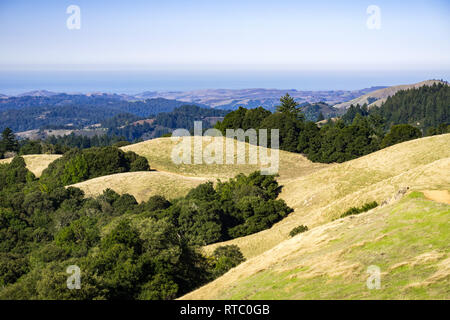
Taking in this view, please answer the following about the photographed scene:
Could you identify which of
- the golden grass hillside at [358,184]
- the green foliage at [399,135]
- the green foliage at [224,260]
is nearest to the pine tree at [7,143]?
the golden grass hillside at [358,184]

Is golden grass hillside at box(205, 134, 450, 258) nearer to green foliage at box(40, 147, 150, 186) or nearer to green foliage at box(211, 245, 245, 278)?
green foliage at box(211, 245, 245, 278)

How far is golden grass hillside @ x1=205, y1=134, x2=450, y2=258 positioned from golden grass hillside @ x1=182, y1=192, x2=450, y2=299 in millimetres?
7100

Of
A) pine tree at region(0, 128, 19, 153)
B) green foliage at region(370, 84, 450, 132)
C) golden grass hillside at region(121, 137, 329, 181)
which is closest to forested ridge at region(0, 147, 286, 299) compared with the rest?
golden grass hillside at region(121, 137, 329, 181)

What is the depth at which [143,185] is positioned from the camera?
53031mm

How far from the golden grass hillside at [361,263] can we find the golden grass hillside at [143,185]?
32.2m

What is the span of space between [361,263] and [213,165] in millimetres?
52775

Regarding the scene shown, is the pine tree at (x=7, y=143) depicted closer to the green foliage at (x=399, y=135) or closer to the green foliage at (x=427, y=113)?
the green foliage at (x=399, y=135)

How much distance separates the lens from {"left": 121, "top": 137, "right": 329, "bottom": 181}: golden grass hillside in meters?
64.4

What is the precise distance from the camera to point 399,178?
3325 centimetres

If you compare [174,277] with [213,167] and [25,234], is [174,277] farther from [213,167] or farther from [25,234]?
[213,167]

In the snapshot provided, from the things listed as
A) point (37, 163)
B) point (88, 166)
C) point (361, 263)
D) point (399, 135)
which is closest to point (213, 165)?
point (88, 166)

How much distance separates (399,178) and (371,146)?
144 feet

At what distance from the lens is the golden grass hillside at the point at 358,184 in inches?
1207

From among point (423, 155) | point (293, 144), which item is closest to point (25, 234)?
point (423, 155)
